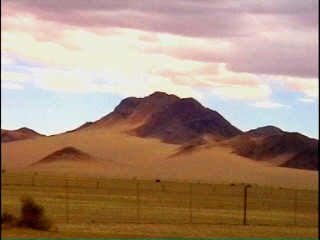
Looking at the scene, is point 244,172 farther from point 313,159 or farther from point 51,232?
point 51,232

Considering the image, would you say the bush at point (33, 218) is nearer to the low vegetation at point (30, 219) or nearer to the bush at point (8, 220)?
the low vegetation at point (30, 219)

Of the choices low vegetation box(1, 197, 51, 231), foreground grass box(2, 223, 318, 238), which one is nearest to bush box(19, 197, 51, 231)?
low vegetation box(1, 197, 51, 231)

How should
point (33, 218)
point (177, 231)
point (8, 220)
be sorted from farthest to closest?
point (177, 231) < point (33, 218) < point (8, 220)

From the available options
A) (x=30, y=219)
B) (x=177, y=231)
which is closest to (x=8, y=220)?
(x=30, y=219)

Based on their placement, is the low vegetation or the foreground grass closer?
the low vegetation

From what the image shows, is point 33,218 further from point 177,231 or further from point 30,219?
point 177,231

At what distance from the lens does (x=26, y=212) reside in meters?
32.8

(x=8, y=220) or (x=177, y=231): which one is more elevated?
(x=8, y=220)

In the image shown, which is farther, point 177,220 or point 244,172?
point 244,172

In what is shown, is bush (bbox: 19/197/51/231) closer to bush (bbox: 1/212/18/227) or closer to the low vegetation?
the low vegetation

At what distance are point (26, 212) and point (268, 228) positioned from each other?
16.8 m

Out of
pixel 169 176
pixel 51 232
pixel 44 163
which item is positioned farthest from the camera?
pixel 44 163

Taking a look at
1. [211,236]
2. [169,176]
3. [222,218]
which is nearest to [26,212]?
[211,236]

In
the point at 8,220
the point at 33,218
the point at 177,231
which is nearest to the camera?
the point at 8,220
